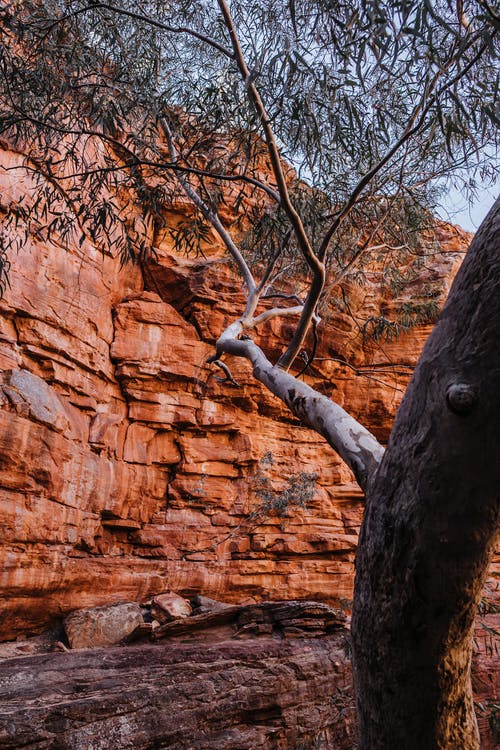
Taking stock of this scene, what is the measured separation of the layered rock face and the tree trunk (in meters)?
5.77

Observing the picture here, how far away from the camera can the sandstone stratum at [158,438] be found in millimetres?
6922

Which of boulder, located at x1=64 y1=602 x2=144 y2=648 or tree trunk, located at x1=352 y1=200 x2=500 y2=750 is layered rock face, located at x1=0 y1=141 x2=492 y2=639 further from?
tree trunk, located at x1=352 y1=200 x2=500 y2=750

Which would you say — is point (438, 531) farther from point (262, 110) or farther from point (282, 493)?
point (282, 493)

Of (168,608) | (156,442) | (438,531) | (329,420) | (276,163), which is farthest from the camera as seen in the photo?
(156,442)

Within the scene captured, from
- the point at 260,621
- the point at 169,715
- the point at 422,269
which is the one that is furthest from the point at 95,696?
the point at 422,269

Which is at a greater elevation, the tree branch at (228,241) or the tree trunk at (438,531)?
the tree branch at (228,241)

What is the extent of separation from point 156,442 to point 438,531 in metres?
7.69

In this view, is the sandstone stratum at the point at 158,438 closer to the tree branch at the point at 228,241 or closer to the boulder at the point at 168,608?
the boulder at the point at 168,608

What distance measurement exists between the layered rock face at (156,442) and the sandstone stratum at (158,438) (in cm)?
2

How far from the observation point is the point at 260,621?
618 centimetres

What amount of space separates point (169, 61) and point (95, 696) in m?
5.79

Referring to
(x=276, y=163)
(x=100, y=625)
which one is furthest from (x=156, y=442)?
(x=276, y=163)

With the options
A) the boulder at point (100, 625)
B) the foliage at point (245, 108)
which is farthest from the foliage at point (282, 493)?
the foliage at point (245, 108)

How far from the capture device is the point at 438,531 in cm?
142
